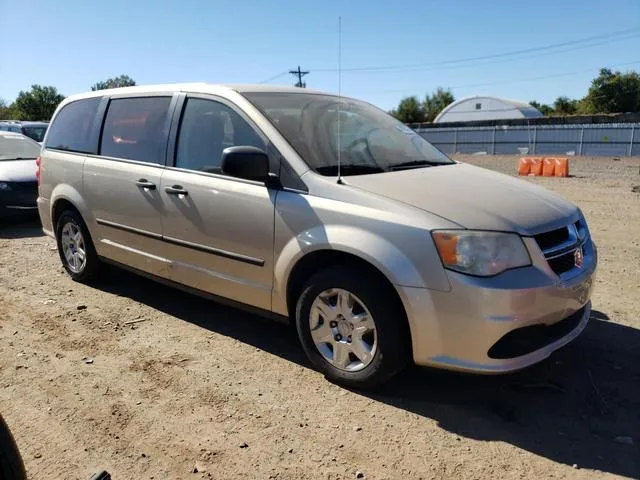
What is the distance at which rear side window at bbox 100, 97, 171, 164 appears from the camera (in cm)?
434

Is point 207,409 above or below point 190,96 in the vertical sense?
below

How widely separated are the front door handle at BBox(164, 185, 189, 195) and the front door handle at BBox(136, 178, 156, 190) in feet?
0.63

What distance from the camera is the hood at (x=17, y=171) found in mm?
8547

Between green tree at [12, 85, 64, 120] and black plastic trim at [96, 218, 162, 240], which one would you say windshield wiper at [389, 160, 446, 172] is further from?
green tree at [12, 85, 64, 120]

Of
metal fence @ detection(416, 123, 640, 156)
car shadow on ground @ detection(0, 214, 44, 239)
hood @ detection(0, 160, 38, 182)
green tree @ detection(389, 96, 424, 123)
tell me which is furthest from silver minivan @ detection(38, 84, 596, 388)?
green tree @ detection(389, 96, 424, 123)

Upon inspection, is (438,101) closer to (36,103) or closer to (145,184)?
(36,103)

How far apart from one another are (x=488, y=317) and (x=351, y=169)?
1324 mm

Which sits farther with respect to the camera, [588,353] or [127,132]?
[127,132]

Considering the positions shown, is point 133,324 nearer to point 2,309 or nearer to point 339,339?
point 2,309

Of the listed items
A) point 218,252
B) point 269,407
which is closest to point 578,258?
point 269,407

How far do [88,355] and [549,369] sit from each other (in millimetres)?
3217

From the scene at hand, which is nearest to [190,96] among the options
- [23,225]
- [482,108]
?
[23,225]

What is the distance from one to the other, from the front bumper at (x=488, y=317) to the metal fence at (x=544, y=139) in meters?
27.7

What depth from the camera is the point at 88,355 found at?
388 centimetres
